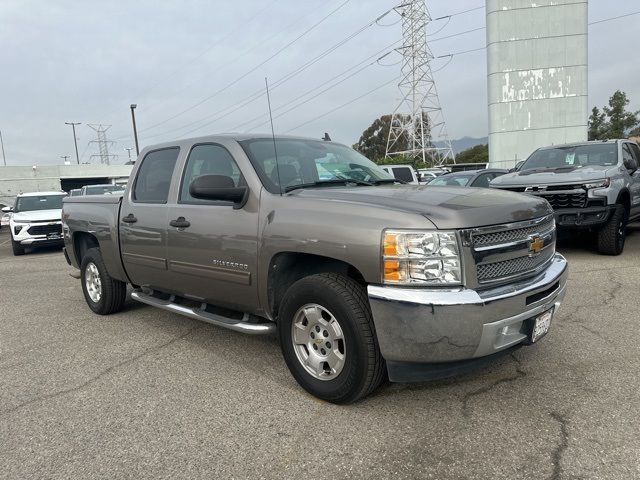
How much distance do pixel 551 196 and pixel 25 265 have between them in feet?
34.7

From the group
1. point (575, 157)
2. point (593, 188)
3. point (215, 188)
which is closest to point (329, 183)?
point (215, 188)

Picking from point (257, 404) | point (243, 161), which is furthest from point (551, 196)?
point (257, 404)

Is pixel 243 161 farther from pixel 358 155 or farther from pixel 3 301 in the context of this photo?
pixel 3 301

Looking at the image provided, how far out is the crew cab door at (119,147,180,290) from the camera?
4.50 m

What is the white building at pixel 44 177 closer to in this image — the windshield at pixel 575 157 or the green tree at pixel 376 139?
the green tree at pixel 376 139

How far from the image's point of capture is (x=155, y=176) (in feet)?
15.8

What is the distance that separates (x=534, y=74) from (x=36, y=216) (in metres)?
28.0

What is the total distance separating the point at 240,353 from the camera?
14.2 ft

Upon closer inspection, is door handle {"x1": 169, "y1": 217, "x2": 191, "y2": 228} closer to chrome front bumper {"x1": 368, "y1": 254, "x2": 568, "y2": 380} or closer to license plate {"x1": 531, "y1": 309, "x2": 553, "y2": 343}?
chrome front bumper {"x1": 368, "y1": 254, "x2": 568, "y2": 380}

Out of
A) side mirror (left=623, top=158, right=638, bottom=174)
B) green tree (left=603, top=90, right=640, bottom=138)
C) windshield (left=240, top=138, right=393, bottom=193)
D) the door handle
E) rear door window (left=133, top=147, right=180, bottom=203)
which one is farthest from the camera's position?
green tree (left=603, top=90, right=640, bottom=138)

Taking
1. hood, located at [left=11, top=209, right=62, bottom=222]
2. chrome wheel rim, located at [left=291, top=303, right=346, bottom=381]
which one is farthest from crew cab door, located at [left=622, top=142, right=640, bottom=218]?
hood, located at [left=11, top=209, right=62, bottom=222]

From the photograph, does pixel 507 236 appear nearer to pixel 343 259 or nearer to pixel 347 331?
pixel 343 259

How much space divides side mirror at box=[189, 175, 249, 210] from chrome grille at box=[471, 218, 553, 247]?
5.59 ft

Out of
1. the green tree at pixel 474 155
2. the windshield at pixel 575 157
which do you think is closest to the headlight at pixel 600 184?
the windshield at pixel 575 157
